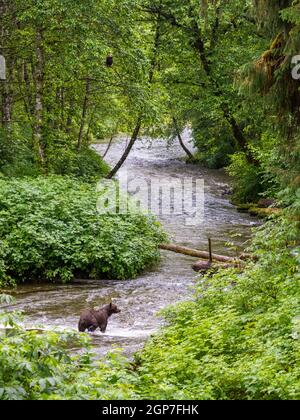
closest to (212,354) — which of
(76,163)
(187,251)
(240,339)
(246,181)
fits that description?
(240,339)

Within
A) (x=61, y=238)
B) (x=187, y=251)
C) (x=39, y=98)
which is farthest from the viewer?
(x=39, y=98)

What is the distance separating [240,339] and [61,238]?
24.3 ft

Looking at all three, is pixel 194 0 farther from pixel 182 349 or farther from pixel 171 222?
pixel 182 349

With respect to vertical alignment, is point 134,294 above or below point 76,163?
below

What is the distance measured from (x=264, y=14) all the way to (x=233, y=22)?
15.8 m

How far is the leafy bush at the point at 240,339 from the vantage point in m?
6.10

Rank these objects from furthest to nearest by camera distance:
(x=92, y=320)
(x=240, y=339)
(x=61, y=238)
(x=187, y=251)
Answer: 1. (x=187, y=251)
2. (x=61, y=238)
3. (x=92, y=320)
4. (x=240, y=339)

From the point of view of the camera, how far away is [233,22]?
24.8 m

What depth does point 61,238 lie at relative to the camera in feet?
46.4

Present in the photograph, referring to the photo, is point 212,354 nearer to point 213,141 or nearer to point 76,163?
point 76,163

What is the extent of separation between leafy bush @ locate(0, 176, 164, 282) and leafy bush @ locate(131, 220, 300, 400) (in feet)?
15.2

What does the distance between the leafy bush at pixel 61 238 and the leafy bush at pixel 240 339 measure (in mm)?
4648

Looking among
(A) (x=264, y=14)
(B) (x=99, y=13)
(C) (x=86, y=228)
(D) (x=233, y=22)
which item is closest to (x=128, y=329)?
(C) (x=86, y=228)

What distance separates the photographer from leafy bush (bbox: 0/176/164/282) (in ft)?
45.0
